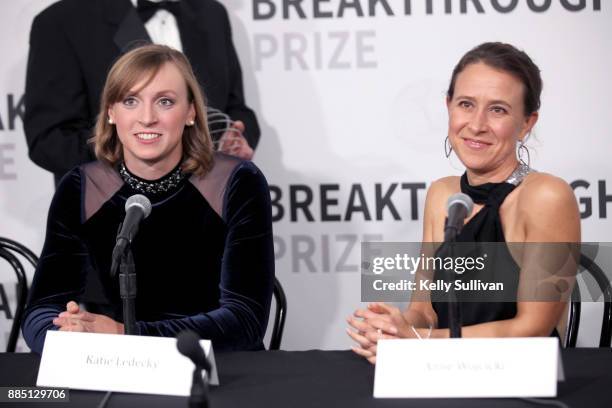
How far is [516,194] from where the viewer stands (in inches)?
110

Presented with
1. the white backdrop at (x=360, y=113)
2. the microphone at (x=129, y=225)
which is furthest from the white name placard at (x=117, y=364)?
the white backdrop at (x=360, y=113)

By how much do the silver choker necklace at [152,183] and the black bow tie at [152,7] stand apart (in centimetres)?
124

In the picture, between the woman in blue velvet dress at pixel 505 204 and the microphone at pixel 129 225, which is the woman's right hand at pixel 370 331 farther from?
the microphone at pixel 129 225

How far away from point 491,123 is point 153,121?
1039mm

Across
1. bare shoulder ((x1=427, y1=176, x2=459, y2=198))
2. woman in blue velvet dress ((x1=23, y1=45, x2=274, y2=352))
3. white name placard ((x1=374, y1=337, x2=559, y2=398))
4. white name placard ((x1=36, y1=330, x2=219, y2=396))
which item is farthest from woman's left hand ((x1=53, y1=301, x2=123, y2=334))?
bare shoulder ((x1=427, y1=176, x2=459, y2=198))

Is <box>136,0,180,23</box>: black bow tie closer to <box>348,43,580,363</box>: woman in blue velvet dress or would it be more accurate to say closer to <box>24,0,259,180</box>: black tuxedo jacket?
<box>24,0,259,180</box>: black tuxedo jacket

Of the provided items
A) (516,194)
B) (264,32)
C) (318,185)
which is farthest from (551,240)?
(264,32)

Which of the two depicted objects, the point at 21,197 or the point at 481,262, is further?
the point at 21,197

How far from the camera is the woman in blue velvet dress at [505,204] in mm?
2674

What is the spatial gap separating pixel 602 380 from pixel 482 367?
31 cm

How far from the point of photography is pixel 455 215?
2039 millimetres

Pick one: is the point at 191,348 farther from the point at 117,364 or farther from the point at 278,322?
the point at 278,322

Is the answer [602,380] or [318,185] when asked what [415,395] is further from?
[318,185]

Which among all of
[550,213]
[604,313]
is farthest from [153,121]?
[604,313]
